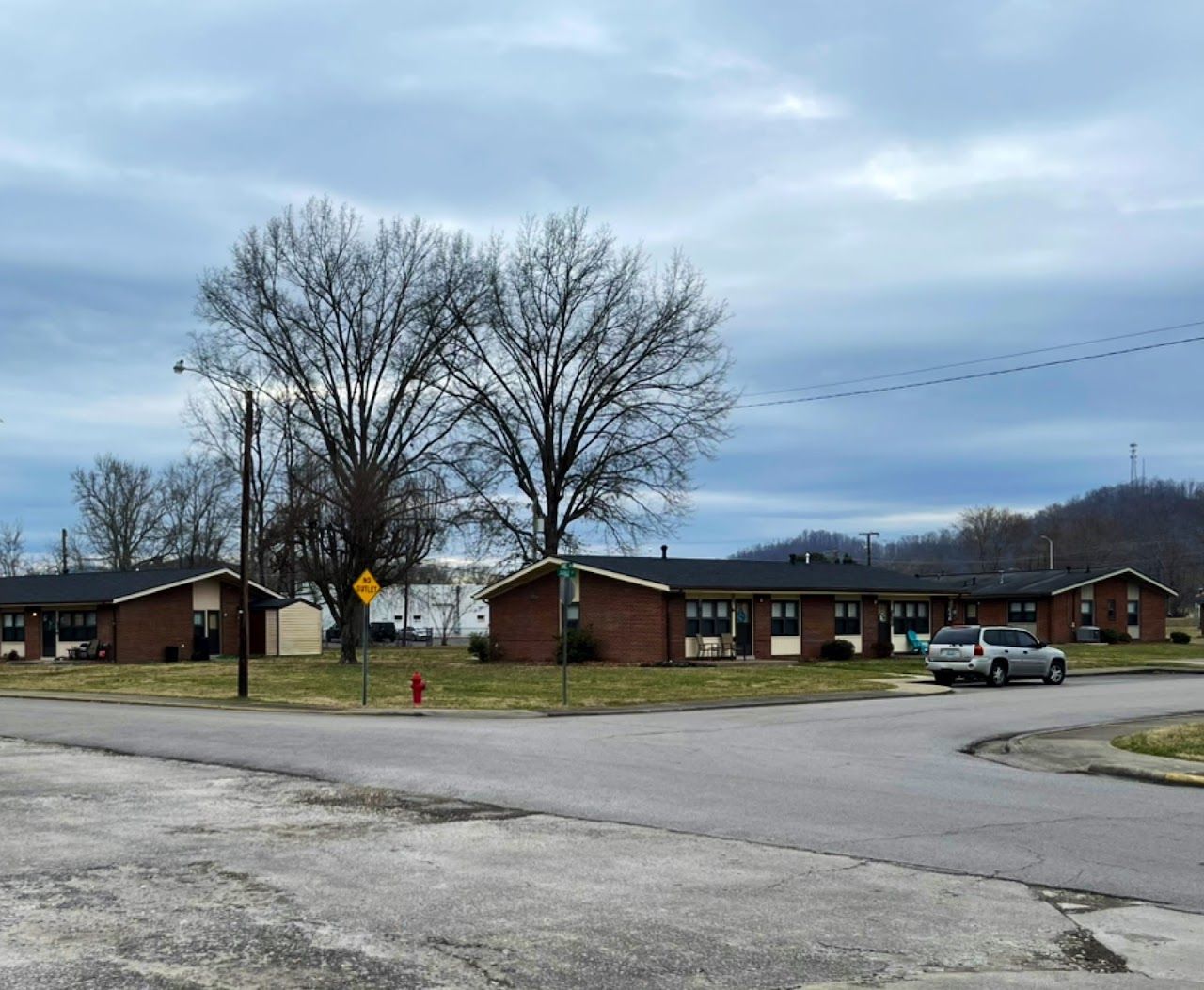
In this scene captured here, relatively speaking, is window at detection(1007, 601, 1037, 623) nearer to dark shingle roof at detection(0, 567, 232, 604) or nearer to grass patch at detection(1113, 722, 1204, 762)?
dark shingle roof at detection(0, 567, 232, 604)

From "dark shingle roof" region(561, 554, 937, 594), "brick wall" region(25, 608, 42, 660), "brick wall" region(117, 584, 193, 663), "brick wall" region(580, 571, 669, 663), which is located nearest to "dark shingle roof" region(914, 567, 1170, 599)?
"dark shingle roof" region(561, 554, 937, 594)

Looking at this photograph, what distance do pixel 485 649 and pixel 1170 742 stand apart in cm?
3657

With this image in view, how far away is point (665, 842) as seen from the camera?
11.3 m

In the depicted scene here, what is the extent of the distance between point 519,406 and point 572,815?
49.1m

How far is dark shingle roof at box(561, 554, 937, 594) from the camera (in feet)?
167

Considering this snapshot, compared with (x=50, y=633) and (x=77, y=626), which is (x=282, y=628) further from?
(x=50, y=633)

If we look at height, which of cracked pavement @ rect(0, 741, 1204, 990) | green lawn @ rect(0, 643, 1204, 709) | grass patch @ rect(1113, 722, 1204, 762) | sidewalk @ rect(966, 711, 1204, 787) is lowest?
green lawn @ rect(0, 643, 1204, 709)

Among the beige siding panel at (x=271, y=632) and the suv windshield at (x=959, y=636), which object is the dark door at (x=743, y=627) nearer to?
the suv windshield at (x=959, y=636)

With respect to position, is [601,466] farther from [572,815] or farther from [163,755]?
[572,815]

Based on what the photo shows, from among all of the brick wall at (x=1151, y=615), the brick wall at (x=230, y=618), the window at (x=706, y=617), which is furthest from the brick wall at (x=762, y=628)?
the brick wall at (x=1151, y=615)

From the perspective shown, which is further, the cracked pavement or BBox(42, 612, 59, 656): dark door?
BBox(42, 612, 59, 656): dark door

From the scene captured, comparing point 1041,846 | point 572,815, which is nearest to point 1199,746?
point 1041,846

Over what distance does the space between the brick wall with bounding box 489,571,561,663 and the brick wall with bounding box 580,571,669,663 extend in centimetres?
170

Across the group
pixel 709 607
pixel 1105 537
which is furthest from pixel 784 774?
pixel 1105 537
